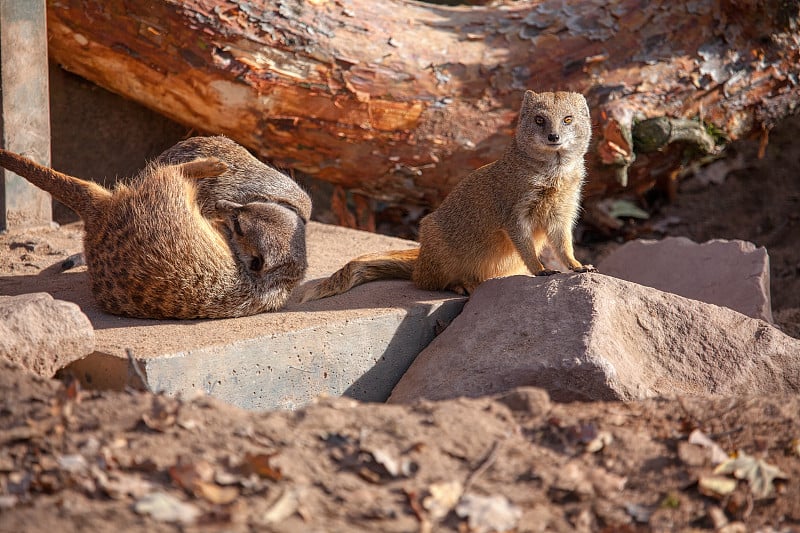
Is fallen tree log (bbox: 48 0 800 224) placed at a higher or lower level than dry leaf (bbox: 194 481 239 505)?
higher

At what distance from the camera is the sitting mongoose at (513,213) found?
15.9 feet

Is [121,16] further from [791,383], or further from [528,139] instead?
[791,383]

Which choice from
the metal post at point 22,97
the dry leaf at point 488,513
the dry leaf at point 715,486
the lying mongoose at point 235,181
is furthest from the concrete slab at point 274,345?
the dry leaf at point 715,486

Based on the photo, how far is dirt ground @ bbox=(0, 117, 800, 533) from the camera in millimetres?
2443

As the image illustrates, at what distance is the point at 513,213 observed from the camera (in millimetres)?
4848

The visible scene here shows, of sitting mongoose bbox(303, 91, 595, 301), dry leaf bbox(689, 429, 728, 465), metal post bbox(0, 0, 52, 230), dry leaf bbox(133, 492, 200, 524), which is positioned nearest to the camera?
dry leaf bbox(133, 492, 200, 524)

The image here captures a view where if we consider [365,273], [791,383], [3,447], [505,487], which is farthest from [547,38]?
[3,447]

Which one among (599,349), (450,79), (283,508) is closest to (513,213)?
(599,349)

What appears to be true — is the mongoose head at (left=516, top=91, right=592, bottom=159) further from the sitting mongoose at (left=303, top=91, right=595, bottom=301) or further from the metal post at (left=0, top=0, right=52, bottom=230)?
the metal post at (left=0, top=0, right=52, bottom=230)

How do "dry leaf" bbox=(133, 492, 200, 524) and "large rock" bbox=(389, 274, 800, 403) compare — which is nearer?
"dry leaf" bbox=(133, 492, 200, 524)

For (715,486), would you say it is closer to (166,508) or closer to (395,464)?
(395,464)

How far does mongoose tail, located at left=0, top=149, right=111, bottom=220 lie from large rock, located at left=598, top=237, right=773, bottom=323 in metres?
3.53

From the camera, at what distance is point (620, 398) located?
12.3ft

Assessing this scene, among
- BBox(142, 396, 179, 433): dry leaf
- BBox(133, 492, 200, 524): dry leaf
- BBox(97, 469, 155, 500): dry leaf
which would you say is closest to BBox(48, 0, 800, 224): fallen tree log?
BBox(142, 396, 179, 433): dry leaf
